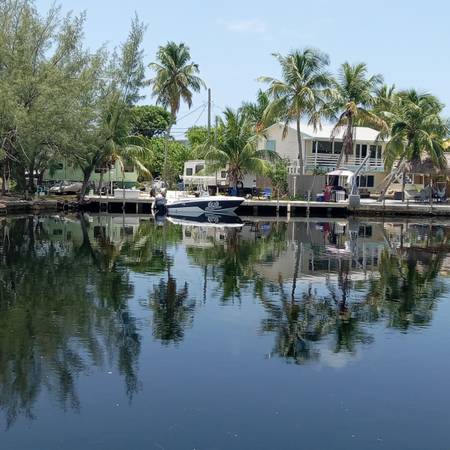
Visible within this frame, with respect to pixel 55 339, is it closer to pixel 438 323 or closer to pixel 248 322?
pixel 248 322

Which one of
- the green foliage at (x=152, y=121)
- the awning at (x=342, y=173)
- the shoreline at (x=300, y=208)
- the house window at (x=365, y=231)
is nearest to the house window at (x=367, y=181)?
the awning at (x=342, y=173)

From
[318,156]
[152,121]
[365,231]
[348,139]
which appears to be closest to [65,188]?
[318,156]

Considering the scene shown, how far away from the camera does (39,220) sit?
43969 millimetres

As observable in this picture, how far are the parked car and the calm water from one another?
3636 centimetres

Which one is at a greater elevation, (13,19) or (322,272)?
(13,19)

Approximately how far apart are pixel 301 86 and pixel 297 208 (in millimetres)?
10145

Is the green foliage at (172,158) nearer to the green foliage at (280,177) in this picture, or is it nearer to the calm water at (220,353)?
the green foliage at (280,177)

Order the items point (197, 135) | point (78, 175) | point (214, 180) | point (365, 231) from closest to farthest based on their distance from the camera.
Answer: point (365, 231) → point (214, 180) → point (78, 175) → point (197, 135)

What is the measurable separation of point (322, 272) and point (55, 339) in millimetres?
12940

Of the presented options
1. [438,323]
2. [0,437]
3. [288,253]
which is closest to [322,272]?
[288,253]

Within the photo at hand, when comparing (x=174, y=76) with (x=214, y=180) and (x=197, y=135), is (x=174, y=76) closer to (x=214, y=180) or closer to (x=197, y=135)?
(x=214, y=180)

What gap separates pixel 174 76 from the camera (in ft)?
211

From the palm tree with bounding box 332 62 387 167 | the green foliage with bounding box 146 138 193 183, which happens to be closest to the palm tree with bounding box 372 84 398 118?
the palm tree with bounding box 332 62 387 167

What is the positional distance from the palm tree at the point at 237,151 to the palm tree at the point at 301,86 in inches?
127
